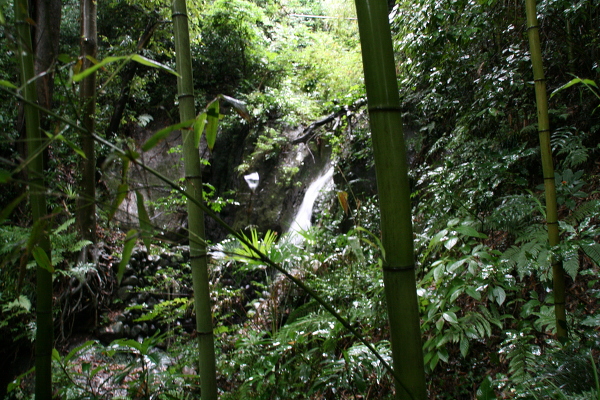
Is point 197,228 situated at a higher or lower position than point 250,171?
lower

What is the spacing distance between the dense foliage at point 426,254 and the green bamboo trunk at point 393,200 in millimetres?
79

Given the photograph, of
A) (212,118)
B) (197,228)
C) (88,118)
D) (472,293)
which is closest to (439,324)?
(472,293)

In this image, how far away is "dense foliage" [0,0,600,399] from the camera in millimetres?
1391

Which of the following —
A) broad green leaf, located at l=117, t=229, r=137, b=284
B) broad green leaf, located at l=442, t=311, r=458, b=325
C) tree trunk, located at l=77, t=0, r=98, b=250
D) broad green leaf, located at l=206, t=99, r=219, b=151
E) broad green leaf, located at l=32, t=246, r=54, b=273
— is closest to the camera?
broad green leaf, located at l=117, t=229, r=137, b=284

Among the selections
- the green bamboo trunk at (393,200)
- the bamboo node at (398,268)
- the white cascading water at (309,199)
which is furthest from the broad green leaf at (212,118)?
the white cascading water at (309,199)

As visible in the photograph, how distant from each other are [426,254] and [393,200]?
1088 mm

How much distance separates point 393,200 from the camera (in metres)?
0.80

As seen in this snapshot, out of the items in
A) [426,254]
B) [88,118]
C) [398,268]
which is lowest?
[426,254]

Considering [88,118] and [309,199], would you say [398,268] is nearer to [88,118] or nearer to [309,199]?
[88,118]

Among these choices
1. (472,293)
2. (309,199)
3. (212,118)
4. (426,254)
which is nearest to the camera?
(212,118)

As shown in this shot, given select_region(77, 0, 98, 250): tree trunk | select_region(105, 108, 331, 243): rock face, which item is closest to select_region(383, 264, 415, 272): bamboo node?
select_region(77, 0, 98, 250): tree trunk

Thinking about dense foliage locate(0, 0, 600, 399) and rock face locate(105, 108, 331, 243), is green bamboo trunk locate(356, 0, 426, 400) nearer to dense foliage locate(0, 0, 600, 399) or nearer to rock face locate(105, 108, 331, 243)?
dense foliage locate(0, 0, 600, 399)

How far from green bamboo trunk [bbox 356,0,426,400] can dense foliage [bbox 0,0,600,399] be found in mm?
79

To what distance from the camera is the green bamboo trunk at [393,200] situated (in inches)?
31.3
